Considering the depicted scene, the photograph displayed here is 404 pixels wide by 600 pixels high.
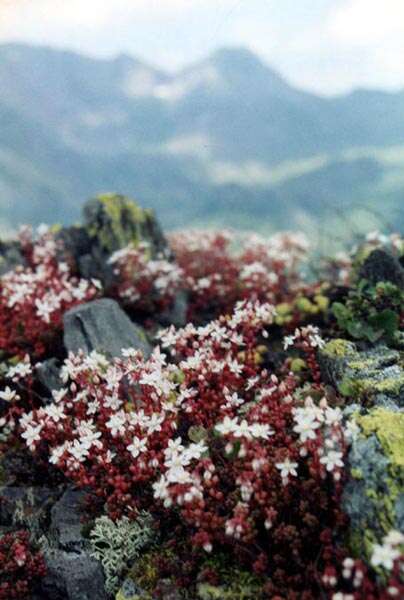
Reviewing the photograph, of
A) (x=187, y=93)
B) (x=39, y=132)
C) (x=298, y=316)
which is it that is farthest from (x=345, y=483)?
(x=187, y=93)

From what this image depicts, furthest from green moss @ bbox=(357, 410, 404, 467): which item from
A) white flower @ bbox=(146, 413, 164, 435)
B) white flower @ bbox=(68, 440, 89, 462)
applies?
white flower @ bbox=(68, 440, 89, 462)

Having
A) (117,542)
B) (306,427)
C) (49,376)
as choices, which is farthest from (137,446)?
(49,376)

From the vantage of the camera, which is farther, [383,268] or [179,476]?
[383,268]

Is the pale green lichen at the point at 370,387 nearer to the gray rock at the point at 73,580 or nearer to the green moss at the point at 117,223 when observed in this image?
the gray rock at the point at 73,580

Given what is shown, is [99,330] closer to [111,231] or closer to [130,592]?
[130,592]

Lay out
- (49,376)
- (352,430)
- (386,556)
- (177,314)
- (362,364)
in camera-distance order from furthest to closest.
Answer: (177,314) → (49,376) → (362,364) → (352,430) → (386,556)

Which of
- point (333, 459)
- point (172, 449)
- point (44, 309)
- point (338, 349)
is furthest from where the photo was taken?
point (44, 309)

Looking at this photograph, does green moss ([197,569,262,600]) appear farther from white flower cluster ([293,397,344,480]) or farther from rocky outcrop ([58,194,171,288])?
rocky outcrop ([58,194,171,288])

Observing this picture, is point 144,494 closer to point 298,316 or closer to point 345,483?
point 345,483
